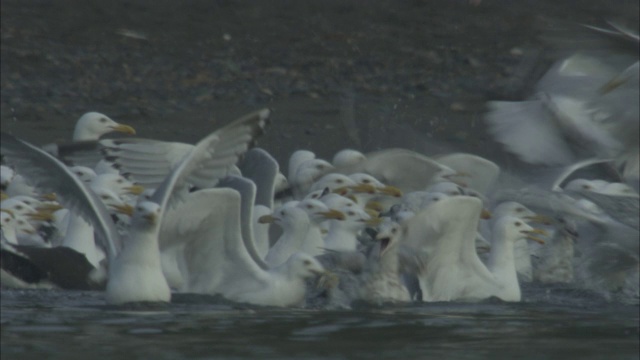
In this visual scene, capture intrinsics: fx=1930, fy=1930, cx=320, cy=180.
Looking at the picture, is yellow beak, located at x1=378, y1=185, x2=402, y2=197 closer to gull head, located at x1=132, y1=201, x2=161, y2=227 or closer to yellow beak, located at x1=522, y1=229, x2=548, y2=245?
yellow beak, located at x1=522, y1=229, x2=548, y2=245

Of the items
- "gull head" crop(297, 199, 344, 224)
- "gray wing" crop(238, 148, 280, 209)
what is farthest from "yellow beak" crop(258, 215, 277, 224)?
"gray wing" crop(238, 148, 280, 209)

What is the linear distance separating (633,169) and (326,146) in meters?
5.28

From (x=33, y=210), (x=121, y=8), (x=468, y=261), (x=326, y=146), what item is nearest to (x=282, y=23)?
(x=121, y=8)

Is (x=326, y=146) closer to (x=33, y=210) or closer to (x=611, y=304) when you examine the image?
(x=33, y=210)

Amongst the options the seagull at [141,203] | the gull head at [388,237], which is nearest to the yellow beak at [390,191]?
the seagull at [141,203]

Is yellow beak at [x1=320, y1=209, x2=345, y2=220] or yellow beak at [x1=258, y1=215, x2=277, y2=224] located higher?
yellow beak at [x1=320, y1=209, x2=345, y2=220]

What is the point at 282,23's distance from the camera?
22.4m

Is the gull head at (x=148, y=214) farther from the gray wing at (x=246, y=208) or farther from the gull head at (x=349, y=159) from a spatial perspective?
the gull head at (x=349, y=159)

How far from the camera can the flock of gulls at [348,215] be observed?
1095 cm

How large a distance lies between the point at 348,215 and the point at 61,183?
2.11 metres

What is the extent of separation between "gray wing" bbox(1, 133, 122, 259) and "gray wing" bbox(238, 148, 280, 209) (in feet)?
6.39

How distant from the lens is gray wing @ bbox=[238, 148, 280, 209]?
12.8m

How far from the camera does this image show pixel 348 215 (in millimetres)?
12234

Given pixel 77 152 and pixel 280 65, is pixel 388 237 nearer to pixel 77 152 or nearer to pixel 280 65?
pixel 77 152
